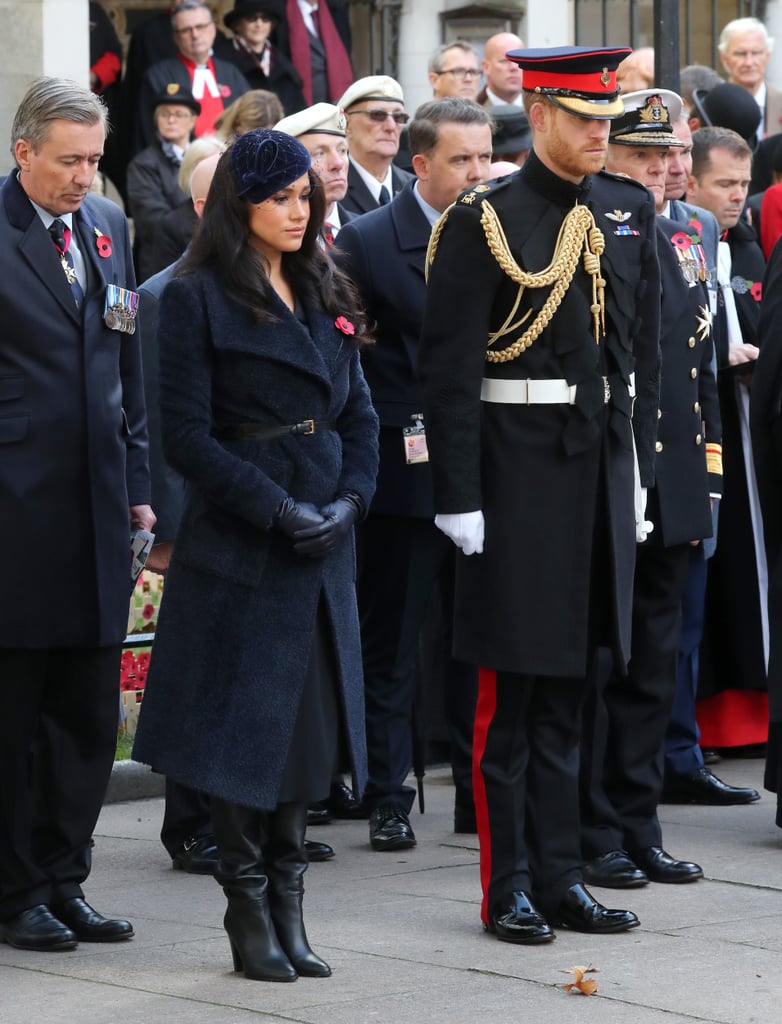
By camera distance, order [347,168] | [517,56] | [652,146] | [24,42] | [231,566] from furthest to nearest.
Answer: [24,42] → [347,168] → [652,146] → [517,56] → [231,566]

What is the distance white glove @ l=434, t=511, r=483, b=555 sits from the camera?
18.4 ft

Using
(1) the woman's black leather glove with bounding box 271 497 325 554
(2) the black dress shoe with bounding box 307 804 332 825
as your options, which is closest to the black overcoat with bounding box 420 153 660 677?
(1) the woman's black leather glove with bounding box 271 497 325 554

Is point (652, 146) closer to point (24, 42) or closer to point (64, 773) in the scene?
point (64, 773)

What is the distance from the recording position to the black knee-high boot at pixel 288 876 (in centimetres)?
522

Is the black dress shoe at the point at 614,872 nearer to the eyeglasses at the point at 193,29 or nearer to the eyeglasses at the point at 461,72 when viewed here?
the eyeglasses at the point at 461,72

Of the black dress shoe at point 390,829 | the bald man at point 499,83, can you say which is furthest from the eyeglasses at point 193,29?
the black dress shoe at point 390,829

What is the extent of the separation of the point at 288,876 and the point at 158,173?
585 cm

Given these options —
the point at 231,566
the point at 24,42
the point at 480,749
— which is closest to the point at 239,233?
the point at 231,566

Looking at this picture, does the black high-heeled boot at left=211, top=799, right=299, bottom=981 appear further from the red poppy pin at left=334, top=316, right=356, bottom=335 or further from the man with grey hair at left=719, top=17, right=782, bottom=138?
the man with grey hair at left=719, top=17, right=782, bottom=138

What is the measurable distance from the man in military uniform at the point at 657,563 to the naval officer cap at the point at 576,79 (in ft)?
3.23

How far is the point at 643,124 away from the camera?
6719 millimetres

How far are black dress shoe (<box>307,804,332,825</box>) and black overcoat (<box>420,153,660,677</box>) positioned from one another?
1.76 metres

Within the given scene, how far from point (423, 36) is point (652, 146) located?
718 cm

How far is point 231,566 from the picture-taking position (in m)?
5.23
